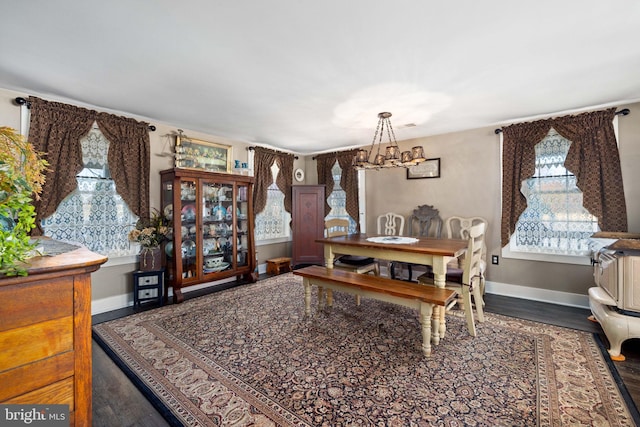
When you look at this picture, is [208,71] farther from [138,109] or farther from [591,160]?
[591,160]

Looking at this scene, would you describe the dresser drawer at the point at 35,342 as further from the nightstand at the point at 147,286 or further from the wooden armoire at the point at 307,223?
the wooden armoire at the point at 307,223

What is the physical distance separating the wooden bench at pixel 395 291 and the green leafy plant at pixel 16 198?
2.10 meters

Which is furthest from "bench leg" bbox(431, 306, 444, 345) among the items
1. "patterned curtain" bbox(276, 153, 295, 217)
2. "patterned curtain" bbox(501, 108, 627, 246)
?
"patterned curtain" bbox(276, 153, 295, 217)

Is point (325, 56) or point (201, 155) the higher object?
point (325, 56)

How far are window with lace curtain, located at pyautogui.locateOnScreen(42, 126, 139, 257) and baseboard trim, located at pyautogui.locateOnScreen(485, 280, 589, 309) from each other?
4771mm

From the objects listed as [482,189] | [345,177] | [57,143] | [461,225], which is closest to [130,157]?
[57,143]

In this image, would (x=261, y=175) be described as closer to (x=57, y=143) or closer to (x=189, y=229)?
(x=189, y=229)

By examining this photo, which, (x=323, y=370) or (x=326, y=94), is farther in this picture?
(x=326, y=94)

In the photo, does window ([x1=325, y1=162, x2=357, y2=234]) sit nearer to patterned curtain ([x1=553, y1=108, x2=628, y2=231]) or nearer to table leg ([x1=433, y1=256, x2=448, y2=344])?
table leg ([x1=433, y1=256, x2=448, y2=344])

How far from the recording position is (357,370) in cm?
198

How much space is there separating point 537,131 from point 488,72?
1.68m

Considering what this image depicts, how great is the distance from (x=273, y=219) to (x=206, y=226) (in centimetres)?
149

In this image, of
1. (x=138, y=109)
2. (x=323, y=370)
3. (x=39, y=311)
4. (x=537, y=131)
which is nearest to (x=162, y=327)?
(x=323, y=370)

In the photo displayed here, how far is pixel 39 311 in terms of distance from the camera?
38.5 inches
